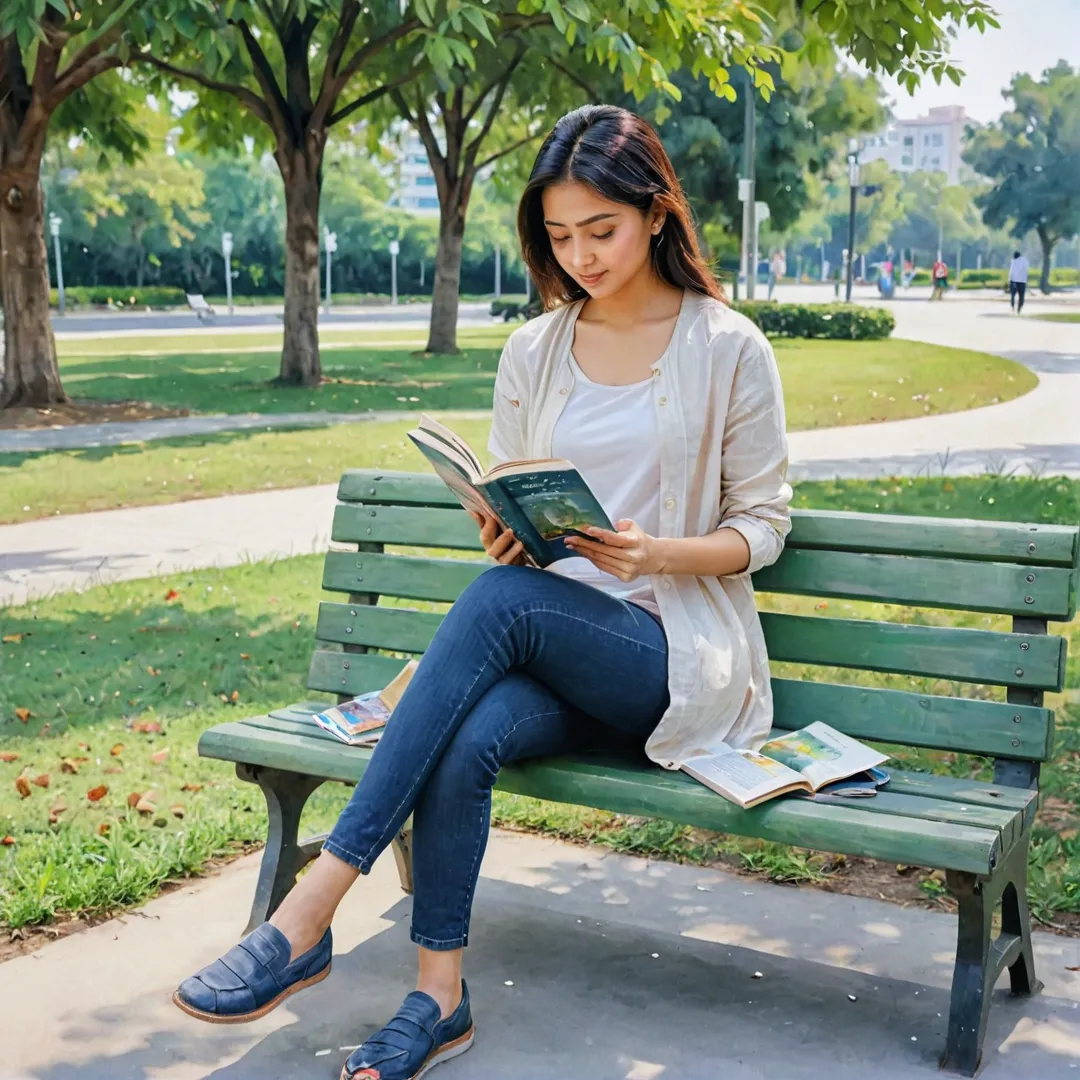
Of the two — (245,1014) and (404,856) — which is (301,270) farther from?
(245,1014)

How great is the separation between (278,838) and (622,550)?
1.07m

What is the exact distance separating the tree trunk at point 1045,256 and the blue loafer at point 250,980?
602 cm

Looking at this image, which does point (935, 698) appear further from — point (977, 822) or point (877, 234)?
point (877, 234)

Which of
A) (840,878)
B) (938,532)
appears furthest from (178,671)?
(938,532)

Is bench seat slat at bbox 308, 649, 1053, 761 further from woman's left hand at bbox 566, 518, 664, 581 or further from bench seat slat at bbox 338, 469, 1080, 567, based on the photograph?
woman's left hand at bbox 566, 518, 664, 581

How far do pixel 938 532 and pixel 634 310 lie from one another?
2.53 ft

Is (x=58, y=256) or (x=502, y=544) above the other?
(x=58, y=256)

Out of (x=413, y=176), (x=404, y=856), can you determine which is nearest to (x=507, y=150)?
(x=413, y=176)

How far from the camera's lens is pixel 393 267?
15.5 metres

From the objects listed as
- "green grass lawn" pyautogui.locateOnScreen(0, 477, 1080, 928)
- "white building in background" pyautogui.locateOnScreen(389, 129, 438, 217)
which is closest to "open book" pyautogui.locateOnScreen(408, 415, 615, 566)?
"green grass lawn" pyautogui.locateOnScreen(0, 477, 1080, 928)

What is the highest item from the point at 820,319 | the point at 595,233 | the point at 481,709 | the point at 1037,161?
the point at 1037,161

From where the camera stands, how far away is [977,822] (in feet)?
8.66

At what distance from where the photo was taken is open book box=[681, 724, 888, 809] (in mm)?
2725

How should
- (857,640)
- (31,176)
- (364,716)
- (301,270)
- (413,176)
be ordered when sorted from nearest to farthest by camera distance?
(857,640), (364,716), (31,176), (301,270), (413,176)
